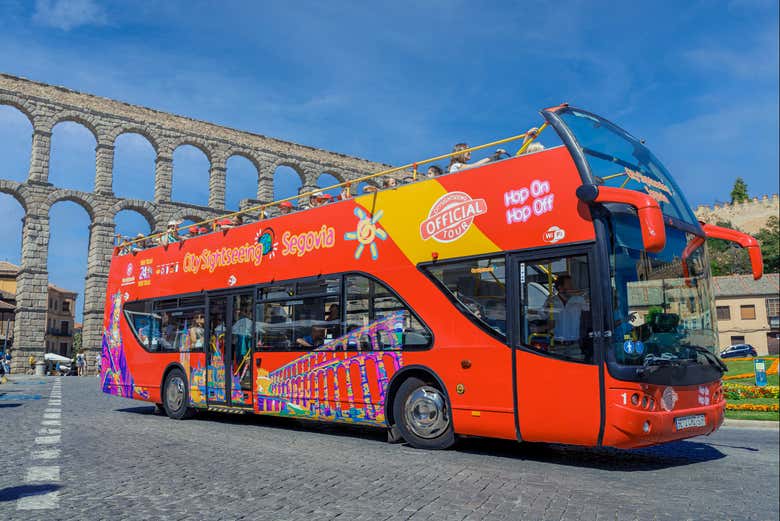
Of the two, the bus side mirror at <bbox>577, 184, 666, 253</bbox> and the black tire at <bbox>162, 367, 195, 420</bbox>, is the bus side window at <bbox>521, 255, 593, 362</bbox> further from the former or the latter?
the black tire at <bbox>162, 367, 195, 420</bbox>

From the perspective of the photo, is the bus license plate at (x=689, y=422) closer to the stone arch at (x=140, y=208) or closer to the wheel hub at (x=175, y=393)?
the wheel hub at (x=175, y=393)

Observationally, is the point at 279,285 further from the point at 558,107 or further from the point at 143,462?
the point at 558,107

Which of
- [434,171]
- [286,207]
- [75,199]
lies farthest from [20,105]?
[434,171]

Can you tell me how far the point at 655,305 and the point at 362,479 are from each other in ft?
10.1

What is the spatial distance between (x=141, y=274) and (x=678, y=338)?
1058cm

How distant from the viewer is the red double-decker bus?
594 cm

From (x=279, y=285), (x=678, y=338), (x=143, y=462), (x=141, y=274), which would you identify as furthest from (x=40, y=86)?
(x=678, y=338)

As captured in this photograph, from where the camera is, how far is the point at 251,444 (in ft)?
26.5

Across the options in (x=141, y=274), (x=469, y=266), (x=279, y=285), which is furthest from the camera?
(x=141, y=274)

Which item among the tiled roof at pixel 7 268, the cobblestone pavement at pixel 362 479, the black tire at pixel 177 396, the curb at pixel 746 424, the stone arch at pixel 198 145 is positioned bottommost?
the curb at pixel 746 424

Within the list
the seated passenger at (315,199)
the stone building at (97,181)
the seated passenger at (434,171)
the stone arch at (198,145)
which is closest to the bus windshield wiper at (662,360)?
the seated passenger at (434,171)

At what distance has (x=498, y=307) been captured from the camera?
6.89 meters

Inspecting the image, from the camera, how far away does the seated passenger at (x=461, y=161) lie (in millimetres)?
7649

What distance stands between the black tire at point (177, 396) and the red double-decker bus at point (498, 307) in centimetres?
115
